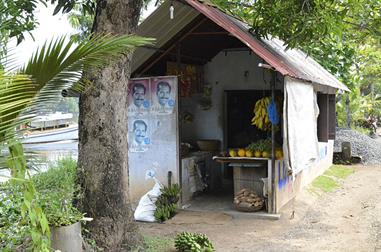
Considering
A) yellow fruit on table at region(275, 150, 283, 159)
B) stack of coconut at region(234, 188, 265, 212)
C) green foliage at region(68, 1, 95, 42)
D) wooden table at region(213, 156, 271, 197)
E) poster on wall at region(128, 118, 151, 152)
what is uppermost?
green foliage at region(68, 1, 95, 42)

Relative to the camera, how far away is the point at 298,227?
745cm

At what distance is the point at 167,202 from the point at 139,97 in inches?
79.7

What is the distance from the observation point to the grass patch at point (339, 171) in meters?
12.8

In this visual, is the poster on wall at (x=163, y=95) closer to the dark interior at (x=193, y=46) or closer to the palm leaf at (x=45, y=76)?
the dark interior at (x=193, y=46)

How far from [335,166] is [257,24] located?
7973 millimetres

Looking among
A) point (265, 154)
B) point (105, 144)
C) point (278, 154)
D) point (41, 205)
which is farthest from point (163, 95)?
point (41, 205)

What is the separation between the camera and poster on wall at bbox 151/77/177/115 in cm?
815

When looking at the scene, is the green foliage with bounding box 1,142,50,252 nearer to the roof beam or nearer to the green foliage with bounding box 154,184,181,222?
the green foliage with bounding box 154,184,181,222

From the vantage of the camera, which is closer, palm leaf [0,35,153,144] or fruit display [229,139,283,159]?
palm leaf [0,35,153,144]

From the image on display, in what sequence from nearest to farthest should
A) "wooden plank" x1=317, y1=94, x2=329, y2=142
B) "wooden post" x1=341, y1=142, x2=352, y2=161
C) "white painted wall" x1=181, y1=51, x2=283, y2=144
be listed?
"white painted wall" x1=181, y1=51, x2=283, y2=144 → "wooden plank" x1=317, y1=94, x2=329, y2=142 → "wooden post" x1=341, y1=142, x2=352, y2=161

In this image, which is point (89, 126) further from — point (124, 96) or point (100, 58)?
point (100, 58)

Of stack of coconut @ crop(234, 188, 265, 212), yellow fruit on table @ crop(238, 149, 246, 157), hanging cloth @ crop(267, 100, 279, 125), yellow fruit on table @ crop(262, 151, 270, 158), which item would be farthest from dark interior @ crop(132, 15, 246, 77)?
stack of coconut @ crop(234, 188, 265, 212)

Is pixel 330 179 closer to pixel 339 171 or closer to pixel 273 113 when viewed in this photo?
pixel 339 171

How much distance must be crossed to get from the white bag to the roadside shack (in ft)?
1.27
